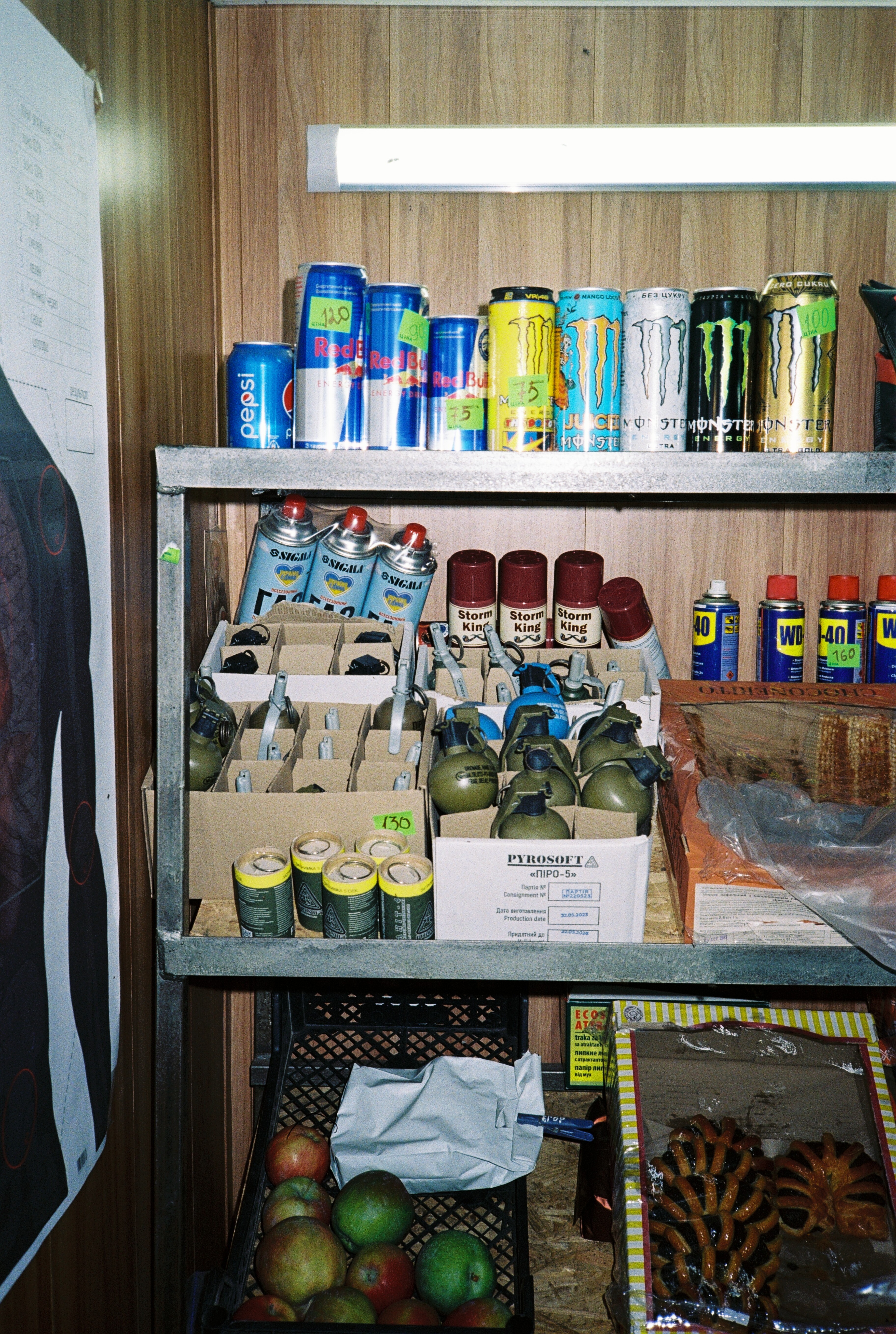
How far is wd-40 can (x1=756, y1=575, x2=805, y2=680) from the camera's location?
5.91ft

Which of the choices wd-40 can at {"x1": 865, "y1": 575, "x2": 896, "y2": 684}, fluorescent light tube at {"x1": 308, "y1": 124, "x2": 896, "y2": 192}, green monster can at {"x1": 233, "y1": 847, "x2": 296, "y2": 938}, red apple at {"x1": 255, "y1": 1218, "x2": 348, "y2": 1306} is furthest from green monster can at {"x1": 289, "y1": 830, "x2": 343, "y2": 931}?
fluorescent light tube at {"x1": 308, "y1": 124, "x2": 896, "y2": 192}

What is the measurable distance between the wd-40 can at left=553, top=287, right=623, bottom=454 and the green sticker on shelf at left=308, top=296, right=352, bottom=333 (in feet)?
0.84

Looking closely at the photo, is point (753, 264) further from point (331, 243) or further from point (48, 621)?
point (48, 621)

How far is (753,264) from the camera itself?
1878mm

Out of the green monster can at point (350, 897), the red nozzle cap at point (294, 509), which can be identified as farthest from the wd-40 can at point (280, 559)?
the green monster can at point (350, 897)

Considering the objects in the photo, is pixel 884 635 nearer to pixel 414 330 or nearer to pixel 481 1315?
pixel 414 330

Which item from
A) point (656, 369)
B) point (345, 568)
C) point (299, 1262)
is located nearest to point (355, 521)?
point (345, 568)

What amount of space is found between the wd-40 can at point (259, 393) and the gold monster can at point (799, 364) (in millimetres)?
597

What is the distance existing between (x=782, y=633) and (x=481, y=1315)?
115 cm

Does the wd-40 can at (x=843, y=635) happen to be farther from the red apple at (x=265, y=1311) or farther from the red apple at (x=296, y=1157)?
the red apple at (x=265, y=1311)

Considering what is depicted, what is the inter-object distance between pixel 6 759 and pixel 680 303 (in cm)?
89

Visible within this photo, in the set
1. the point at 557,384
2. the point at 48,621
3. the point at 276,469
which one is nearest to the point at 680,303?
the point at 557,384

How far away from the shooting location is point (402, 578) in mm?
1673

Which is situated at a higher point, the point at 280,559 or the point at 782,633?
the point at 280,559
